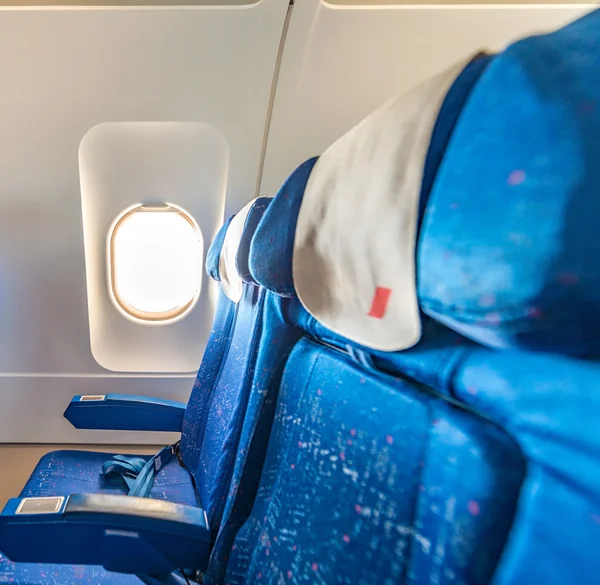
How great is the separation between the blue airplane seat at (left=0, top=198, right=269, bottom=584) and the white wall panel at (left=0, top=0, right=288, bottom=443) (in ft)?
1.61

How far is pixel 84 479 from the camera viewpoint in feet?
5.62

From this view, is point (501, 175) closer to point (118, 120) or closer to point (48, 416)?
point (118, 120)

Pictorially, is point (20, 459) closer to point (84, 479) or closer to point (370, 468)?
point (84, 479)

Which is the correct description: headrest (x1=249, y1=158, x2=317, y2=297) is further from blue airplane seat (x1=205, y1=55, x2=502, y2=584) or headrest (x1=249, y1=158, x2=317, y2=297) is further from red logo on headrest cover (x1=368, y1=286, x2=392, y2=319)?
red logo on headrest cover (x1=368, y1=286, x2=392, y2=319)

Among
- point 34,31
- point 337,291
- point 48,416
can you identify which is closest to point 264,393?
point 337,291

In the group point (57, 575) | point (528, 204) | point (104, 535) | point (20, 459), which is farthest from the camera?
point (20, 459)

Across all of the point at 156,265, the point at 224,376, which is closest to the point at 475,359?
the point at 224,376

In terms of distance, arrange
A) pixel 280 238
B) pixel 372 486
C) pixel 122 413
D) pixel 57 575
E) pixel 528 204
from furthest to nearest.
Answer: pixel 122 413 < pixel 57 575 < pixel 280 238 < pixel 372 486 < pixel 528 204

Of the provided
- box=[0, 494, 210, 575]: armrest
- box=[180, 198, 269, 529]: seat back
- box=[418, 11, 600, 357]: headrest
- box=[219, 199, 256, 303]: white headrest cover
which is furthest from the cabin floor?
box=[418, 11, 600, 357]: headrest

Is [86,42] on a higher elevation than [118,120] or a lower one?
higher

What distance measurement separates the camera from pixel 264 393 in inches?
40.3

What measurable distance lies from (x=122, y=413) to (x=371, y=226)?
1.63m

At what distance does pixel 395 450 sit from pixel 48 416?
89.1 inches

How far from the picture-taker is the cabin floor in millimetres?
2275
